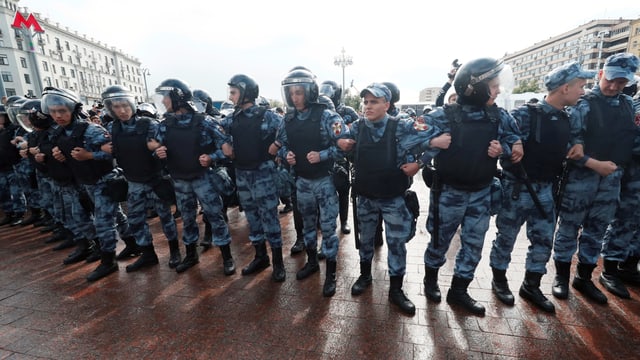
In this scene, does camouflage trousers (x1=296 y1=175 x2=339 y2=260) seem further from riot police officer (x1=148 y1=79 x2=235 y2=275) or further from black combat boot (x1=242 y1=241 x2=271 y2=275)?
riot police officer (x1=148 y1=79 x2=235 y2=275)

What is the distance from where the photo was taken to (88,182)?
379 cm

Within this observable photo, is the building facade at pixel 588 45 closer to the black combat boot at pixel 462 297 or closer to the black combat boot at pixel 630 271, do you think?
the black combat boot at pixel 630 271

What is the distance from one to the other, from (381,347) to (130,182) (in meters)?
3.50

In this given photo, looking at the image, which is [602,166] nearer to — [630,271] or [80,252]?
[630,271]

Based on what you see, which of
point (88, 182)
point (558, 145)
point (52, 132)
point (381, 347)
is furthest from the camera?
point (52, 132)

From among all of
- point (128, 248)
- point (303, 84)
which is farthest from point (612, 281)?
point (128, 248)

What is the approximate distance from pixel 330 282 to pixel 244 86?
8.05 feet

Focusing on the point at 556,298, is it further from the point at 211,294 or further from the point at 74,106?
the point at 74,106

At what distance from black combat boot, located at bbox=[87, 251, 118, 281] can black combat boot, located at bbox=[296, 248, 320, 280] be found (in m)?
2.48

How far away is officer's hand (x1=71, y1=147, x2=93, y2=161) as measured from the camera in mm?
3584

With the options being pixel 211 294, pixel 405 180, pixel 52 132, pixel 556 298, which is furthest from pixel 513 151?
pixel 52 132

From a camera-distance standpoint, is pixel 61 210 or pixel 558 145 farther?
pixel 61 210

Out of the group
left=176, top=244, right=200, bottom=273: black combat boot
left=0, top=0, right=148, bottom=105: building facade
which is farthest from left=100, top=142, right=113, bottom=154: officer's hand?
left=0, top=0, right=148, bottom=105: building facade

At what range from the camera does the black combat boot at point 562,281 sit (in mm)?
3031
